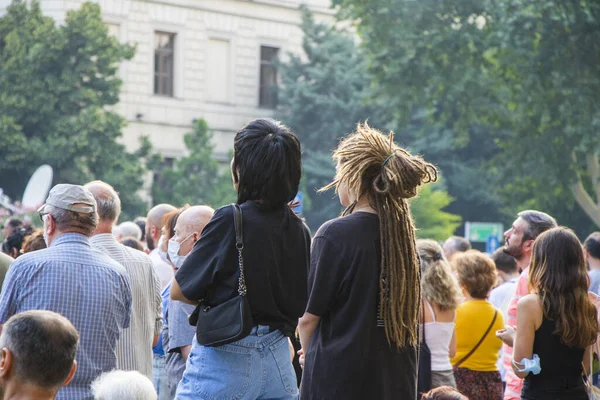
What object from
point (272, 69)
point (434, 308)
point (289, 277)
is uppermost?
point (272, 69)

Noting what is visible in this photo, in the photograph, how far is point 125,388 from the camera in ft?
16.0

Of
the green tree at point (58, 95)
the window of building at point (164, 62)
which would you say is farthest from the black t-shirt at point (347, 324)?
the window of building at point (164, 62)

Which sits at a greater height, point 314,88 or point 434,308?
point 314,88

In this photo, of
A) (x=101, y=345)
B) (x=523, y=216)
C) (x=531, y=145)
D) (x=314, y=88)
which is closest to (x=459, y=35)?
(x=531, y=145)

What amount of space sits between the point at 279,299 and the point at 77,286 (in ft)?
3.76

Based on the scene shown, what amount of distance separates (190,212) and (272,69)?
128ft

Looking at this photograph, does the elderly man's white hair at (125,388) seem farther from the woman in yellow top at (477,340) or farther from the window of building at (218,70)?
the window of building at (218,70)

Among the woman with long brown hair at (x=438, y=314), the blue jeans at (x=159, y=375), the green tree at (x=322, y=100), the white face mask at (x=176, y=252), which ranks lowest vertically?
the blue jeans at (x=159, y=375)

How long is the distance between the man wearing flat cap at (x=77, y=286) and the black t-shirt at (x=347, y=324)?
1220 mm

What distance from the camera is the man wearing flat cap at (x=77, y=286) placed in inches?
207

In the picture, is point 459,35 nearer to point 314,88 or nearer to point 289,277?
point 314,88

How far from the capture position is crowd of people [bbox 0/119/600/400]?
4562 mm

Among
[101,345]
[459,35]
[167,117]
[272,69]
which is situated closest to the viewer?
[101,345]

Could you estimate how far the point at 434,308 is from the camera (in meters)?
7.60
